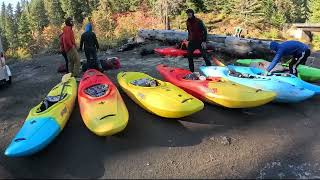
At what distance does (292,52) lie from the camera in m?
9.56

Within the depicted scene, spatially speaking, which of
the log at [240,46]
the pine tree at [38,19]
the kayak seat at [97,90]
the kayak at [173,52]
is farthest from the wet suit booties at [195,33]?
the pine tree at [38,19]

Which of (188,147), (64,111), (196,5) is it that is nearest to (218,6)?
(196,5)

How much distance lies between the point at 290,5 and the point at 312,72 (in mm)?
39026

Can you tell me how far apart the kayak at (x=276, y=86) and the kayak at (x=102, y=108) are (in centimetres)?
317

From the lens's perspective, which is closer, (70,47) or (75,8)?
(70,47)

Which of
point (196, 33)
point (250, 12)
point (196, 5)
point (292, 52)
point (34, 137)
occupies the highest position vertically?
point (196, 33)

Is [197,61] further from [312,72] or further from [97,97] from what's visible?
→ [97,97]

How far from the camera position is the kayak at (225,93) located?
7.27 m

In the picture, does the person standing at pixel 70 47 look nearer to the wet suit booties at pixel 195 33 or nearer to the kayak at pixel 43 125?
the kayak at pixel 43 125

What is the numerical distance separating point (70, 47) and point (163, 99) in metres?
4.56

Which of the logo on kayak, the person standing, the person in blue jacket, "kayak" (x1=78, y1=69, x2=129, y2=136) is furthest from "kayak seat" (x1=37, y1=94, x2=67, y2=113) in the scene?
the person in blue jacket

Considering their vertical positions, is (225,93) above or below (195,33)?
below

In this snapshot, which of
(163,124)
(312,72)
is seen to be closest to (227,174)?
(163,124)

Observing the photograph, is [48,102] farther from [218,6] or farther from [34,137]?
[218,6]
